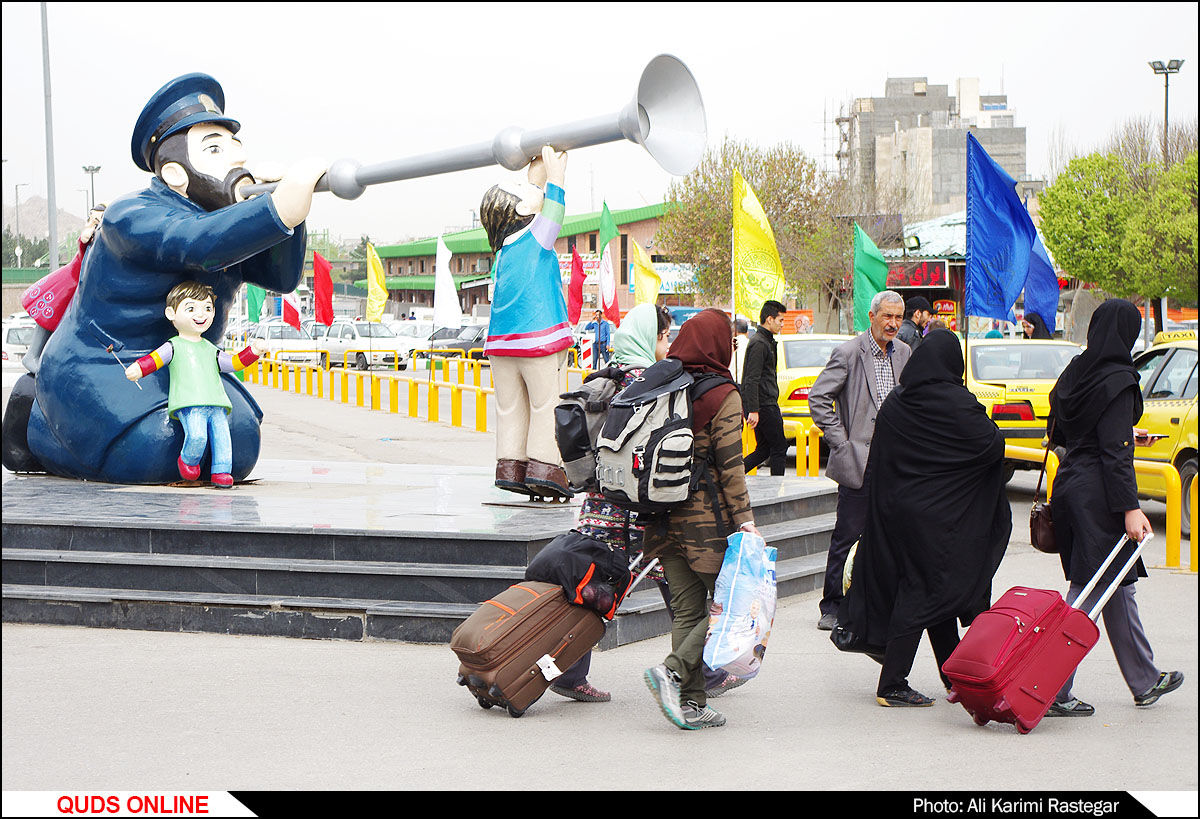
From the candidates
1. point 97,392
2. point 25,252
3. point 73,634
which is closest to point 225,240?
point 97,392

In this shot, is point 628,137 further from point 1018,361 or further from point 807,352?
point 807,352

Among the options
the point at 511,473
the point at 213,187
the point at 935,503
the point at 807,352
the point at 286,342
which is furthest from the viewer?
the point at 286,342

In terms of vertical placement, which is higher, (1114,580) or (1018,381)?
(1018,381)

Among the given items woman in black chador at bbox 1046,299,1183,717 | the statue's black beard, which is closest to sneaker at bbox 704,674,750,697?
woman in black chador at bbox 1046,299,1183,717

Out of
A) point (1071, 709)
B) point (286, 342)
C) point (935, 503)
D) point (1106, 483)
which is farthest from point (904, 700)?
point (286, 342)

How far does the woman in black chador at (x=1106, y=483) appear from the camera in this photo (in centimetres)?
564

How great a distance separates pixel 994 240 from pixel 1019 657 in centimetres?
574

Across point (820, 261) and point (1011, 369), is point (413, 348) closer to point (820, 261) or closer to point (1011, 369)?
point (820, 261)

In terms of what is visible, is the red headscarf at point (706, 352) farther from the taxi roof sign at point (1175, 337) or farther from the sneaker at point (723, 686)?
the taxi roof sign at point (1175, 337)

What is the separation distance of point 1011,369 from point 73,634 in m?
9.96

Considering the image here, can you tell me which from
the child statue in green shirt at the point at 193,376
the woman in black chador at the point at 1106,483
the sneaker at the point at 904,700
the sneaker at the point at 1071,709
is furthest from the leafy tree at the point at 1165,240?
the sneaker at the point at 904,700

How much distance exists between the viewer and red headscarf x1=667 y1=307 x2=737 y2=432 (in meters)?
5.37

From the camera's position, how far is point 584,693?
587 centimetres

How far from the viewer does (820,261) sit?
144 ft
